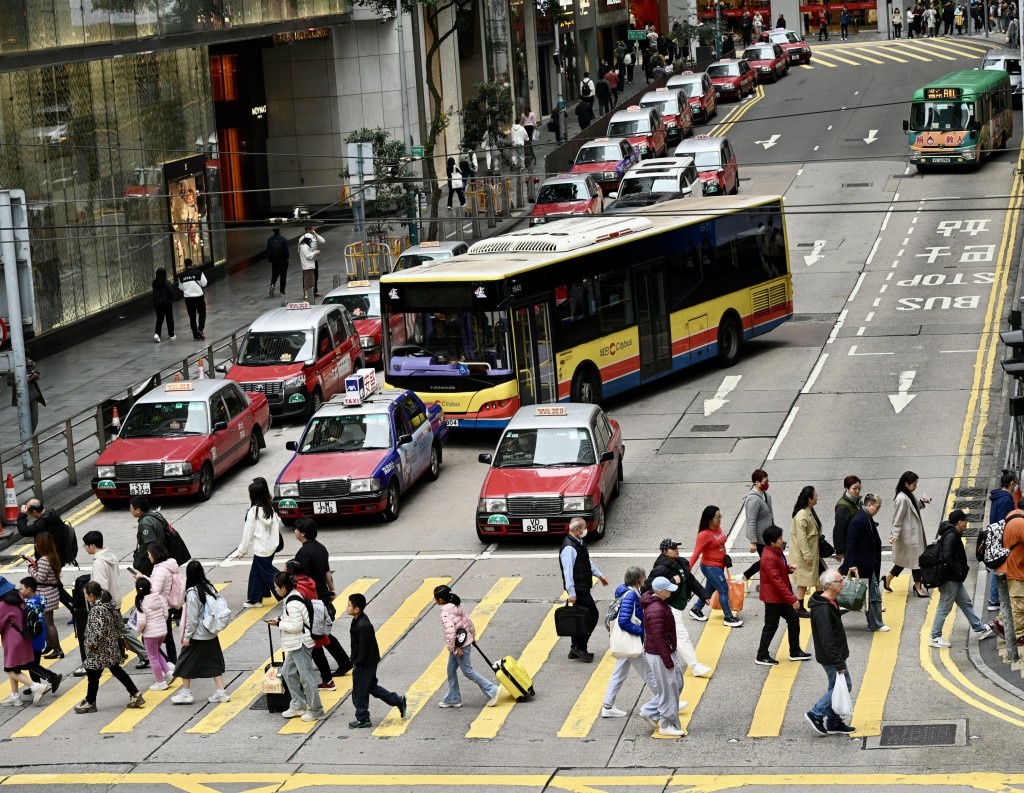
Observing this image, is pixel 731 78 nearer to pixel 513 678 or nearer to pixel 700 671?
pixel 700 671

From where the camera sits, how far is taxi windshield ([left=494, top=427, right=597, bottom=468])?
23094 mm

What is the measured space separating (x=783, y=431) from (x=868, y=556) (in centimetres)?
982

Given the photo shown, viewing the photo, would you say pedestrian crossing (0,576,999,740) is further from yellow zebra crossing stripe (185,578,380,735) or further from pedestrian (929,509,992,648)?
pedestrian (929,509,992,648)

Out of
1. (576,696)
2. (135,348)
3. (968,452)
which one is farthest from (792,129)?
(576,696)

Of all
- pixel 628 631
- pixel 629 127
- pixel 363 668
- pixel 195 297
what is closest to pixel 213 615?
pixel 363 668

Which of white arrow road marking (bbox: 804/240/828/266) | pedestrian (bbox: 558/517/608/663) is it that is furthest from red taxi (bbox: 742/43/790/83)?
pedestrian (bbox: 558/517/608/663)

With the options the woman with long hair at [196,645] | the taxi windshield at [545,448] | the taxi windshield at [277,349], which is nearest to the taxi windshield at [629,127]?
the taxi windshield at [277,349]

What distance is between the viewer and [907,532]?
63.0 feet

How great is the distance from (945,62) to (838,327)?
4454cm

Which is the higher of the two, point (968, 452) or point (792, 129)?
point (792, 129)

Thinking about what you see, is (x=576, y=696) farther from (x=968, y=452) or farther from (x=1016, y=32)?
(x=1016, y=32)

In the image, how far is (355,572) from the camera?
862 inches

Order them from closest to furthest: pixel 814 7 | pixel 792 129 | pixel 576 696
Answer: pixel 576 696
pixel 792 129
pixel 814 7

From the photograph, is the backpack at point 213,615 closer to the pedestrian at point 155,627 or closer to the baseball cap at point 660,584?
the pedestrian at point 155,627
